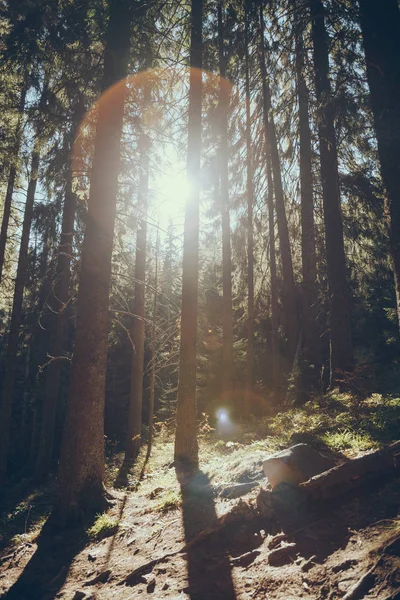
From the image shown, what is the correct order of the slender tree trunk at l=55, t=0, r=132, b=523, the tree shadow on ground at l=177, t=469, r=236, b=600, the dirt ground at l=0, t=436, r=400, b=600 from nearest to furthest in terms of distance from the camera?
the dirt ground at l=0, t=436, r=400, b=600, the tree shadow on ground at l=177, t=469, r=236, b=600, the slender tree trunk at l=55, t=0, r=132, b=523

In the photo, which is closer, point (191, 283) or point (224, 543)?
point (224, 543)

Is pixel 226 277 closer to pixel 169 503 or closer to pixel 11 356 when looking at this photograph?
pixel 11 356

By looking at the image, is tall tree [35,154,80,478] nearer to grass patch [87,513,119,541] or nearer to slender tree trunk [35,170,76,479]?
slender tree trunk [35,170,76,479]

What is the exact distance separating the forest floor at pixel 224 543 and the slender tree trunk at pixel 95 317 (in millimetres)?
680

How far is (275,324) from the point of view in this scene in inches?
585

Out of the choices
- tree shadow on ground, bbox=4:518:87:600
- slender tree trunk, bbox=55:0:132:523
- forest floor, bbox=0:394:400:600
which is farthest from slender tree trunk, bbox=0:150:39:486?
A: tree shadow on ground, bbox=4:518:87:600

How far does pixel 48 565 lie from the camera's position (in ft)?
17.9

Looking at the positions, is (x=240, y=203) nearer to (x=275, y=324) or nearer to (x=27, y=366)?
(x=275, y=324)

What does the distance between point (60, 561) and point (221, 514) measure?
2493 mm

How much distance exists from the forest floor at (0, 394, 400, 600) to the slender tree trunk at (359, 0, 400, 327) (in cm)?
289

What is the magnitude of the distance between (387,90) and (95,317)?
612 centimetres

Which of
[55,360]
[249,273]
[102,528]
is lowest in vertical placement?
[102,528]

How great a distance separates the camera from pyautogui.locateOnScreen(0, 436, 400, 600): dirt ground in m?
3.34

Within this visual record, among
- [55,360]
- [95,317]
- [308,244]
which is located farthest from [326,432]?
[55,360]
